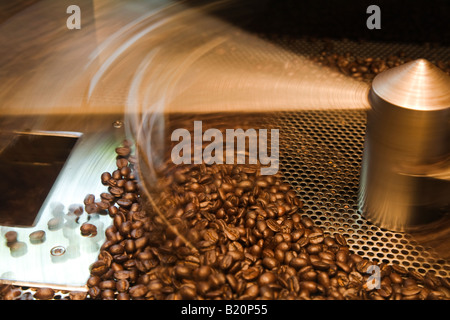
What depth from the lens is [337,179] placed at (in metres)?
1.31

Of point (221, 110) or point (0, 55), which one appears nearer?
point (221, 110)

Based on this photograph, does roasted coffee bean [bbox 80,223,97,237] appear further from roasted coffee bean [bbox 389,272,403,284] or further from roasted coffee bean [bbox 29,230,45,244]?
roasted coffee bean [bbox 389,272,403,284]

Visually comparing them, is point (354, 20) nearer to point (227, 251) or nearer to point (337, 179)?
point (337, 179)

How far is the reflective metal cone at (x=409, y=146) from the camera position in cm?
97

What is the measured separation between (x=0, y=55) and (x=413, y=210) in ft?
4.84

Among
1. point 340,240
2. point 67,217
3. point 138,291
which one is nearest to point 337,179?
point 340,240

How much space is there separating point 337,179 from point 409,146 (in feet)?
1.08

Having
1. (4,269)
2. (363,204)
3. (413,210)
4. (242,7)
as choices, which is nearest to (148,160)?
(4,269)

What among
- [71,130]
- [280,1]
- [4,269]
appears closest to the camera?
[4,269]

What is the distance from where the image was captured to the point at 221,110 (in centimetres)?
153

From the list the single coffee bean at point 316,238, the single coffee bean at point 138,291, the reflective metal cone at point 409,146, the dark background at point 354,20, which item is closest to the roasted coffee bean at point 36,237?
the single coffee bean at point 138,291

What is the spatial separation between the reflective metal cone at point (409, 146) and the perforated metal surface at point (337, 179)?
7cm

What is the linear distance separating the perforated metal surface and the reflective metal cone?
69mm
